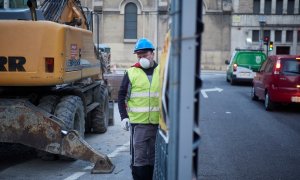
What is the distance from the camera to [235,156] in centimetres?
907

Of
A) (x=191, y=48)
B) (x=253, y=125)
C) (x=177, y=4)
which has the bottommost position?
(x=253, y=125)

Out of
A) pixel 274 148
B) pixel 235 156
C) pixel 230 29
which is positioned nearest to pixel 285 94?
pixel 274 148

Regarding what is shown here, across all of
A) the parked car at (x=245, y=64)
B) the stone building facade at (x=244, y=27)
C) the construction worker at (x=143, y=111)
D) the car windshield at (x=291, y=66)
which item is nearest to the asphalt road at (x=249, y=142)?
the car windshield at (x=291, y=66)

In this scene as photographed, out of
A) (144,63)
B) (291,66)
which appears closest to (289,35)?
(291,66)

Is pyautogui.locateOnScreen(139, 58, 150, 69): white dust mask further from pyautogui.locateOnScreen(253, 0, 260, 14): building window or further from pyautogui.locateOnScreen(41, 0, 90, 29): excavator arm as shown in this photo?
pyautogui.locateOnScreen(253, 0, 260, 14): building window

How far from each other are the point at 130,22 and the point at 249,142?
138ft

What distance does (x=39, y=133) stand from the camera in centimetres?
741

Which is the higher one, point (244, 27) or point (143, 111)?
point (244, 27)

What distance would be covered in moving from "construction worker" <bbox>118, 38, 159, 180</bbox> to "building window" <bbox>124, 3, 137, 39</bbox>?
45.7m

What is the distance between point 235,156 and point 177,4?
632cm

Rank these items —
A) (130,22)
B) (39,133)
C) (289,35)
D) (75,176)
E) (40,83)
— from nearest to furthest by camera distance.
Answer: (39,133) < (75,176) < (40,83) < (289,35) < (130,22)

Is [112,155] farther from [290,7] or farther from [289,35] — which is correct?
[290,7]

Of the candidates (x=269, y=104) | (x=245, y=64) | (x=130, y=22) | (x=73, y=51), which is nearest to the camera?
(x=73, y=51)

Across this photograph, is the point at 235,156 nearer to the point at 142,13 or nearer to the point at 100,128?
the point at 100,128
